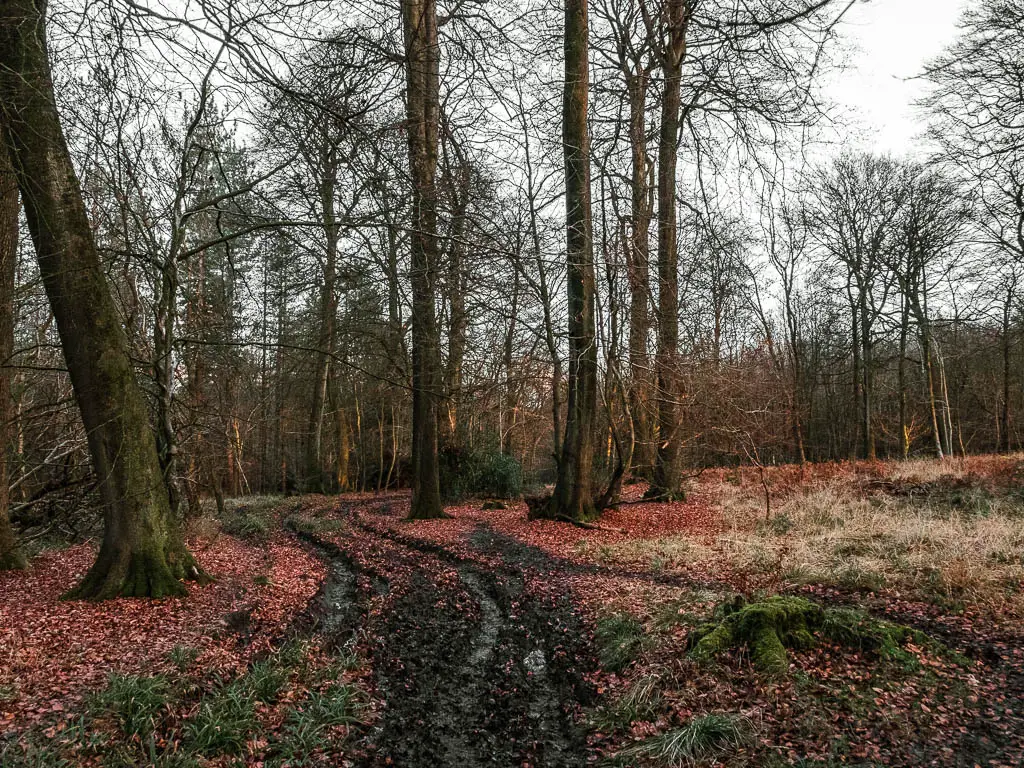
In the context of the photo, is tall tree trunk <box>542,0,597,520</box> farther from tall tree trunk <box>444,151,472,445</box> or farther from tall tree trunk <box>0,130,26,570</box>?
tall tree trunk <box>0,130,26,570</box>

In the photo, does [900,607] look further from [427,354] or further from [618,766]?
[427,354]

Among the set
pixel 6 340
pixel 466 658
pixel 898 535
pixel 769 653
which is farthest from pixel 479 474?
pixel 769 653

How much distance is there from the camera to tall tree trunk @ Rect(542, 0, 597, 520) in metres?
9.86

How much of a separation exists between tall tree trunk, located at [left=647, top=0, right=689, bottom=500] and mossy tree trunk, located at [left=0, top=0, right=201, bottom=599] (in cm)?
702

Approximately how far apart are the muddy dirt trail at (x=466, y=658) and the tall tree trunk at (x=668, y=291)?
4030mm

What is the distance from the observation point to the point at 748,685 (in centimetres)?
397

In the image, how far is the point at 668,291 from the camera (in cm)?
1115

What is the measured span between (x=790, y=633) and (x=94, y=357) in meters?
6.30

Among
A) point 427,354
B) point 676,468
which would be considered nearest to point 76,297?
point 427,354

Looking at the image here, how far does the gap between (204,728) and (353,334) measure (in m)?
13.6

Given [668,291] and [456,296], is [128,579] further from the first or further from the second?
[668,291]

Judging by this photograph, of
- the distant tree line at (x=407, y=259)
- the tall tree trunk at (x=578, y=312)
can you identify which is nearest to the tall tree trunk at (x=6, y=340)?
the distant tree line at (x=407, y=259)

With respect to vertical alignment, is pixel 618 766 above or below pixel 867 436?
below

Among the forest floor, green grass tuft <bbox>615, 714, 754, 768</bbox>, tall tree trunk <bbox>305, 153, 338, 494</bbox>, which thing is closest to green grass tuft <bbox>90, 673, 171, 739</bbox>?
the forest floor
